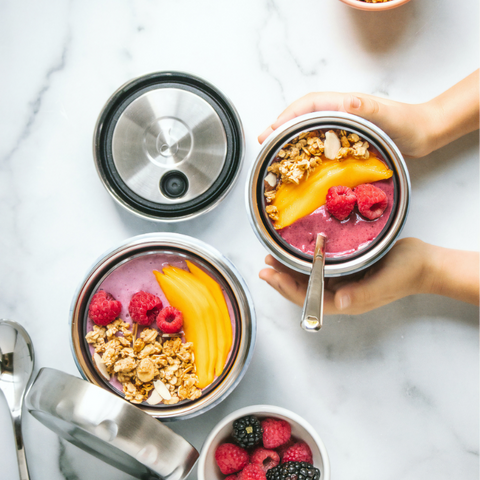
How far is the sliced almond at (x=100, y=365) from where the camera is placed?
99 cm

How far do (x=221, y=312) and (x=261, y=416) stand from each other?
0.31m

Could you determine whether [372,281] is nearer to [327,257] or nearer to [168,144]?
[327,257]

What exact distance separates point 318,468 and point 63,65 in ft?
4.29

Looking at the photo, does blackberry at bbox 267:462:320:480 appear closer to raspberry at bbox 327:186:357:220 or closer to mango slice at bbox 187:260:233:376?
mango slice at bbox 187:260:233:376

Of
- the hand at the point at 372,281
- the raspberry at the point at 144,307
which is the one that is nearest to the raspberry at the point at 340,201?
the hand at the point at 372,281

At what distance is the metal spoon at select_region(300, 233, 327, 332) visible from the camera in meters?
0.69

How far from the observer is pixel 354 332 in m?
1.20

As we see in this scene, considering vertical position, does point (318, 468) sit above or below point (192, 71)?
below

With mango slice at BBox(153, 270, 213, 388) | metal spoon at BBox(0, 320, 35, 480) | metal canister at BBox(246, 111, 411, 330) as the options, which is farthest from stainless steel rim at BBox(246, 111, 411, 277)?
metal spoon at BBox(0, 320, 35, 480)

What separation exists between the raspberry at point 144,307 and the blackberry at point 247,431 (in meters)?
0.34

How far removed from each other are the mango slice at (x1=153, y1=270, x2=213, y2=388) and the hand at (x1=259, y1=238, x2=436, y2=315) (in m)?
0.22

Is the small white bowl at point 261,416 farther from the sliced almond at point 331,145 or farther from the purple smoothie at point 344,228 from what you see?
the sliced almond at point 331,145

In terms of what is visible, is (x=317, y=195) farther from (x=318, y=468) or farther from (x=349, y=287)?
(x=318, y=468)

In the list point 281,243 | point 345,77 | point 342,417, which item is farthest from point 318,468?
point 345,77
